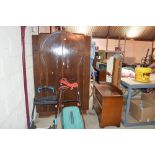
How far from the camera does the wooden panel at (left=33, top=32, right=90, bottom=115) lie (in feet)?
9.46

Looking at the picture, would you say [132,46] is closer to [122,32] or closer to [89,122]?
[122,32]

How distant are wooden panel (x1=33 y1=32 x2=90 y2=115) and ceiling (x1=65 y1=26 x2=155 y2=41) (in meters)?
5.23

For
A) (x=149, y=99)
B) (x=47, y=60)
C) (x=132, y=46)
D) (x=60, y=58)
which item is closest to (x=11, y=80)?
(x=47, y=60)

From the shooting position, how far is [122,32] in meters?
8.60

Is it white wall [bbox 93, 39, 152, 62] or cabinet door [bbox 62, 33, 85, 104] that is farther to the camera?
white wall [bbox 93, 39, 152, 62]

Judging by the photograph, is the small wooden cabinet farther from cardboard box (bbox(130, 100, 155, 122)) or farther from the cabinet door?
the cabinet door

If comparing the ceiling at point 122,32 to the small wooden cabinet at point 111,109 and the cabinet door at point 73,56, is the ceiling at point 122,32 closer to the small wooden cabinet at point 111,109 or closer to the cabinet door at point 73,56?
the cabinet door at point 73,56

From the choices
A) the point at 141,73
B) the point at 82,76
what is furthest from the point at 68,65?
Answer: the point at 141,73

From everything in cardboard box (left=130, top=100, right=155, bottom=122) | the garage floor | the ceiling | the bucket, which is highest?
the ceiling

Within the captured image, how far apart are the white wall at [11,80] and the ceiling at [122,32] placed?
6372 millimetres

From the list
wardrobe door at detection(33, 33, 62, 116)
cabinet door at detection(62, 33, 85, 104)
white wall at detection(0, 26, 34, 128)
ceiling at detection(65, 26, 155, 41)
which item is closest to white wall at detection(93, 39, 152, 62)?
ceiling at detection(65, 26, 155, 41)

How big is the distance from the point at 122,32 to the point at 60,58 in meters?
6.70
